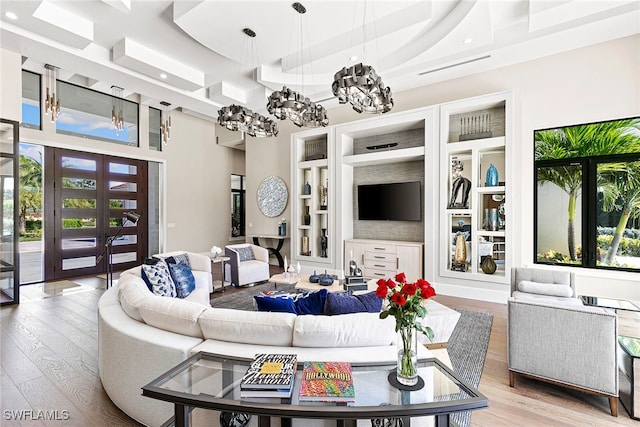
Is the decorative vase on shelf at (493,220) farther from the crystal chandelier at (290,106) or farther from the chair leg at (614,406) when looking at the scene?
the crystal chandelier at (290,106)

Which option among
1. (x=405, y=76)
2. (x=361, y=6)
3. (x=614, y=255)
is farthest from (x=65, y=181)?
(x=614, y=255)

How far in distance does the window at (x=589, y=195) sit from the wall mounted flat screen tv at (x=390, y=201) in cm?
178

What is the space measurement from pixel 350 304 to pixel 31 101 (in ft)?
23.4

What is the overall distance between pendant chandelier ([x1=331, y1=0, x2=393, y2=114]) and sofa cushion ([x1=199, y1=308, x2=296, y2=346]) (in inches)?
86.8

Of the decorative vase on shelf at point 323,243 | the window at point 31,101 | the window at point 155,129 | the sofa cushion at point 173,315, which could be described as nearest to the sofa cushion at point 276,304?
the sofa cushion at point 173,315

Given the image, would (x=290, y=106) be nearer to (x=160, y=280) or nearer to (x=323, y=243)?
(x=160, y=280)

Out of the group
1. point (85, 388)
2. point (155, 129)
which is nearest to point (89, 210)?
point (155, 129)

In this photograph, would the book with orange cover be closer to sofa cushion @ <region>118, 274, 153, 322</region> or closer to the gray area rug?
the gray area rug

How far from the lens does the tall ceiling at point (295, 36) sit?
142 inches

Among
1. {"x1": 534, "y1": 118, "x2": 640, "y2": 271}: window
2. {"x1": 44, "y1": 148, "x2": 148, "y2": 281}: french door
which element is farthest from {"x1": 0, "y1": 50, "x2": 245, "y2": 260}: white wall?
{"x1": 534, "y1": 118, "x2": 640, "y2": 271}: window

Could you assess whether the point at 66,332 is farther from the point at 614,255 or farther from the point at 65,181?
the point at 614,255

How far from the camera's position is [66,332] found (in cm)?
340

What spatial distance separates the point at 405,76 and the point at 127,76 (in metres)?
4.59

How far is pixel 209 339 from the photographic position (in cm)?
182
